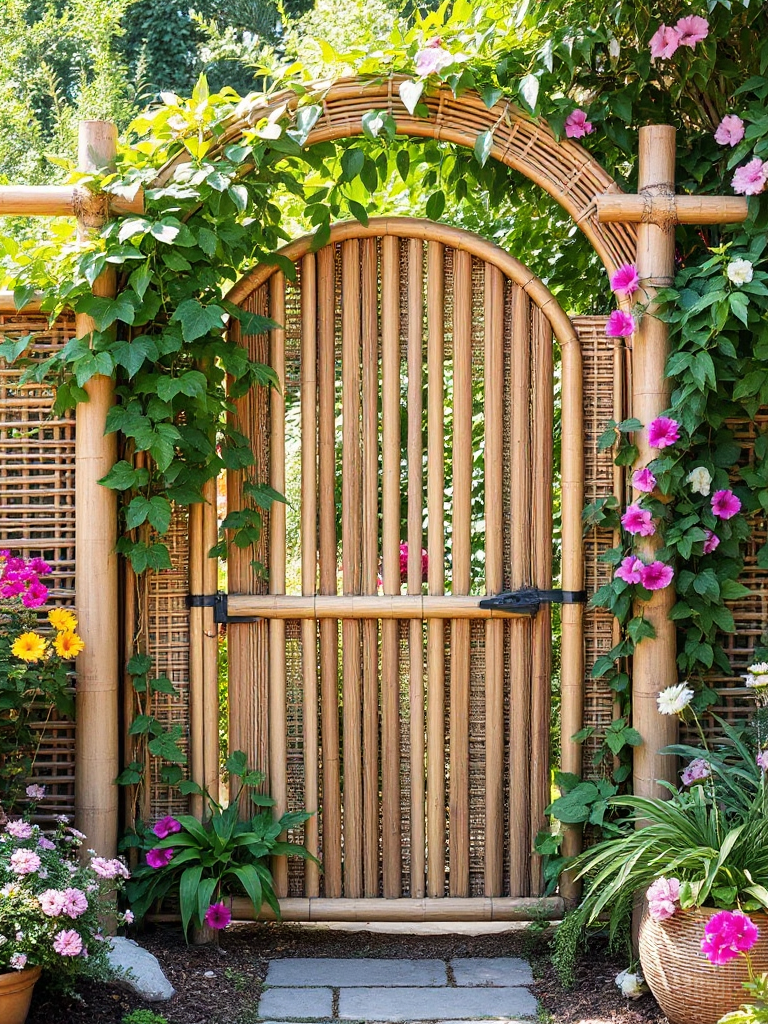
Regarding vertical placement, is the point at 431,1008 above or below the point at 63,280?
below

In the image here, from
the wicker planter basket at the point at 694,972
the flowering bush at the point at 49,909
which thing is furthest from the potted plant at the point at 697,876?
the flowering bush at the point at 49,909

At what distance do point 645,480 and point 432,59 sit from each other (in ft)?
4.22

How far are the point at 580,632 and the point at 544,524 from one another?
34 centimetres

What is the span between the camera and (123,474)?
3.07 m

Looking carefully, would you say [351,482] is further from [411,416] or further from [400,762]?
[400,762]

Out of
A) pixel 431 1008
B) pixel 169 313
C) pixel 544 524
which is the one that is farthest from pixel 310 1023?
pixel 169 313

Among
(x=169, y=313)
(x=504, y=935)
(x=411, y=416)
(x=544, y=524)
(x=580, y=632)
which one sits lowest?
(x=504, y=935)

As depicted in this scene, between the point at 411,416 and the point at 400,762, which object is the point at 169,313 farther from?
the point at 400,762

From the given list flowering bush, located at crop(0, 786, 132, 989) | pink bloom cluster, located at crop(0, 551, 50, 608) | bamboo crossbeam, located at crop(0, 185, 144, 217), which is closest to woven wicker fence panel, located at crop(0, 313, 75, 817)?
pink bloom cluster, located at crop(0, 551, 50, 608)

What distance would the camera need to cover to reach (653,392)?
3131 mm

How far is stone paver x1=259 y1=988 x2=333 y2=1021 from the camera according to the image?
2.75 metres

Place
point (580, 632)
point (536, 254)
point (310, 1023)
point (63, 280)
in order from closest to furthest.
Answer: point (310, 1023) → point (63, 280) → point (580, 632) → point (536, 254)

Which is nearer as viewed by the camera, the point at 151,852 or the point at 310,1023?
the point at 310,1023

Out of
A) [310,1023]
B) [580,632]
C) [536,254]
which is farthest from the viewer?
[536,254]
